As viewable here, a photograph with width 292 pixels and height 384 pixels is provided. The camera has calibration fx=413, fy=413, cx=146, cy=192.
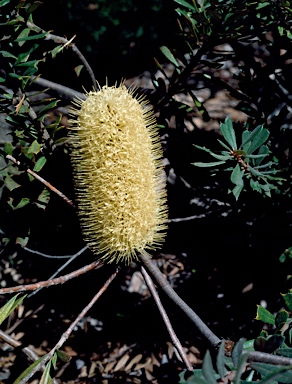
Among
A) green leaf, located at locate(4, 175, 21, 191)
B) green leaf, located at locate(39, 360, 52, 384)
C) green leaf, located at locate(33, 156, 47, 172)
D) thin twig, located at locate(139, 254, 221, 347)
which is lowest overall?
green leaf, located at locate(39, 360, 52, 384)

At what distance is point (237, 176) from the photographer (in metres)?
1.14

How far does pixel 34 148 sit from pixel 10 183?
0.14m

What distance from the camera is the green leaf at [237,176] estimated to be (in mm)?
1133

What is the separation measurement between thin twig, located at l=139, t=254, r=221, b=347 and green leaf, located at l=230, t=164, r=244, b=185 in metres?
0.38

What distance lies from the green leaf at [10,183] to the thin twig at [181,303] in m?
0.46

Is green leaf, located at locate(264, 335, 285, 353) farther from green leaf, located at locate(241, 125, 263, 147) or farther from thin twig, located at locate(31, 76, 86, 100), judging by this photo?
thin twig, located at locate(31, 76, 86, 100)

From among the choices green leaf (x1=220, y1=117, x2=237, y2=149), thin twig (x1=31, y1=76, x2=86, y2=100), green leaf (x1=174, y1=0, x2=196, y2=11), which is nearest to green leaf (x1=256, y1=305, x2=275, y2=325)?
green leaf (x1=220, y1=117, x2=237, y2=149)

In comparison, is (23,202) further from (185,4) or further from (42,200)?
(185,4)

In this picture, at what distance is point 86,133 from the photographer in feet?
3.81

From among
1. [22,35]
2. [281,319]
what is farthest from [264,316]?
[22,35]

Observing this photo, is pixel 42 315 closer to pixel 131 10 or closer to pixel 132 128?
pixel 132 128

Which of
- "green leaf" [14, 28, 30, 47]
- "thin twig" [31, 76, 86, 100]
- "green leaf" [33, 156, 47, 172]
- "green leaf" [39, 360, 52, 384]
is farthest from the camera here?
"thin twig" [31, 76, 86, 100]

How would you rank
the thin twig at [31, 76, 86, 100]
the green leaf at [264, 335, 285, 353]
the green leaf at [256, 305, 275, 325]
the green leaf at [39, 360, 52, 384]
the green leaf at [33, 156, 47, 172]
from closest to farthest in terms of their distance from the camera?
the green leaf at [264, 335, 285, 353] → the green leaf at [256, 305, 275, 325] → the green leaf at [39, 360, 52, 384] → the green leaf at [33, 156, 47, 172] → the thin twig at [31, 76, 86, 100]

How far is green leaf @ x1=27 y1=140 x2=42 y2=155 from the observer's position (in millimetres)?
1300
